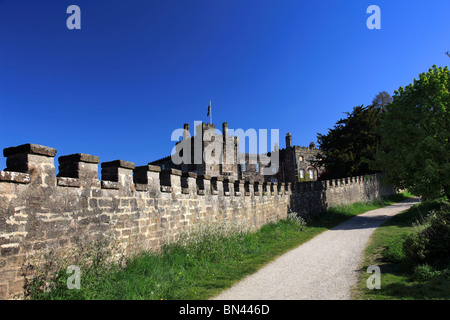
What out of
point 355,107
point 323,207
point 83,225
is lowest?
point 323,207

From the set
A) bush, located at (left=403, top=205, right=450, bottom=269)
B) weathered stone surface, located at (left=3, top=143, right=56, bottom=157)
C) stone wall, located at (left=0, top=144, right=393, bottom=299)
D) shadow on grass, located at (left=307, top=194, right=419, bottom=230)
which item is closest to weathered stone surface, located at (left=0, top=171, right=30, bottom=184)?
stone wall, located at (left=0, top=144, right=393, bottom=299)

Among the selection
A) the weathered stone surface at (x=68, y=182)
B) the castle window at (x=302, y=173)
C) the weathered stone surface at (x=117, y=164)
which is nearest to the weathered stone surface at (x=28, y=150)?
the weathered stone surface at (x=68, y=182)

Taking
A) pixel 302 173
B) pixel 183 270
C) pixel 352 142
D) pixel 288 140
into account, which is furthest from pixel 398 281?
pixel 288 140

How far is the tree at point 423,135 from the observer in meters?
13.0

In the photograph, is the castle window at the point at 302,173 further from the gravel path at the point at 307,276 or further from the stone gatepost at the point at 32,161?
the stone gatepost at the point at 32,161

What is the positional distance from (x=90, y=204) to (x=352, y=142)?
25.1m

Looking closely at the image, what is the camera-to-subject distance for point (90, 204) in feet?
17.8

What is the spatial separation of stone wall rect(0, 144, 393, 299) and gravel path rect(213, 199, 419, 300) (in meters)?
2.59

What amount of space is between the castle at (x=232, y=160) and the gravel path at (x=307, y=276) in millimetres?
22220
